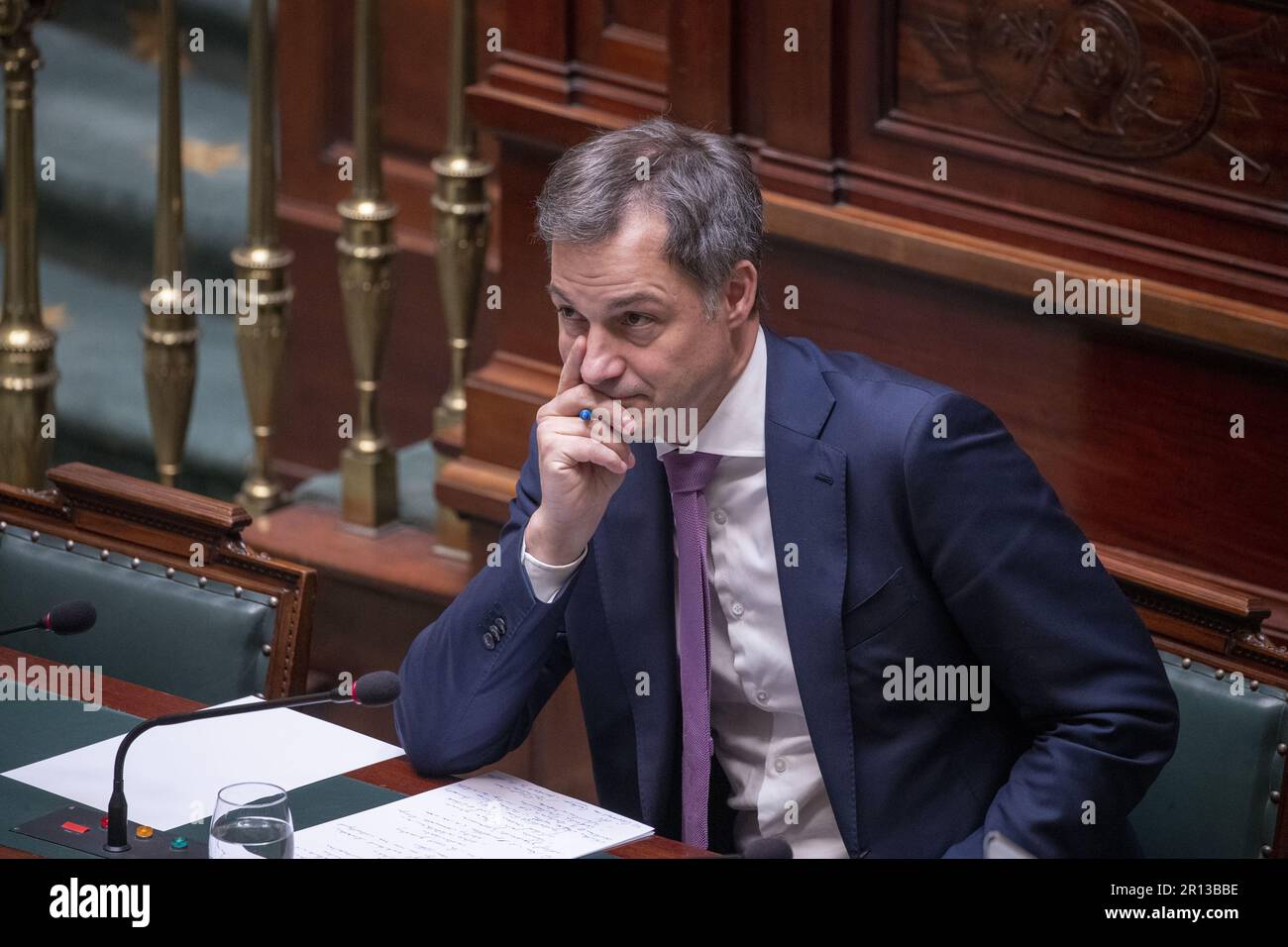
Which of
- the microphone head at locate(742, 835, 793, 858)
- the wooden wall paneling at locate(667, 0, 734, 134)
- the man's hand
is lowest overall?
the microphone head at locate(742, 835, 793, 858)

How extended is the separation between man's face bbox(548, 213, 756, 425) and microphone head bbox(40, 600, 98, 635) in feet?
2.24

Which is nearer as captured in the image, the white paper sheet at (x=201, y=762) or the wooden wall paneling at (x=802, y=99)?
the white paper sheet at (x=201, y=762)

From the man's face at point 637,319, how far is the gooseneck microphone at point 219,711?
0.45 m

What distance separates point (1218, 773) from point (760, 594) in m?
0.61

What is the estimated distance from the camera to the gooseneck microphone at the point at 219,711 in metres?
2.28

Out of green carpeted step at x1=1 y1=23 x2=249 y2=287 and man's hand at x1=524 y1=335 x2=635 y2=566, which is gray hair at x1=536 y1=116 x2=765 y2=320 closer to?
man's hand at x1=524 y1=335 x2=635 y2=566

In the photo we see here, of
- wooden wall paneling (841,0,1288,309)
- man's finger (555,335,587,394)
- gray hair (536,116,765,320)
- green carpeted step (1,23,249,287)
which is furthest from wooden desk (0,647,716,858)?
green carpeted step (1,23,249,287)

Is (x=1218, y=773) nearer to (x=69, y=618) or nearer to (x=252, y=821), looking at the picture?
(x=252, y=821)

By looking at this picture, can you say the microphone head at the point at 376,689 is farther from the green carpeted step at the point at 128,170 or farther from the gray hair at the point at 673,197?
the green carpeted step at the point at 128,170

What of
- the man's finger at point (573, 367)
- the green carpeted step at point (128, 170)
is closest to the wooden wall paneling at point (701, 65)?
the man's finger at point (573, 367)

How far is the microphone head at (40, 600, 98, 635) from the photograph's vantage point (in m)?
2.58

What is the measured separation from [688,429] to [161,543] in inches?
32.6
